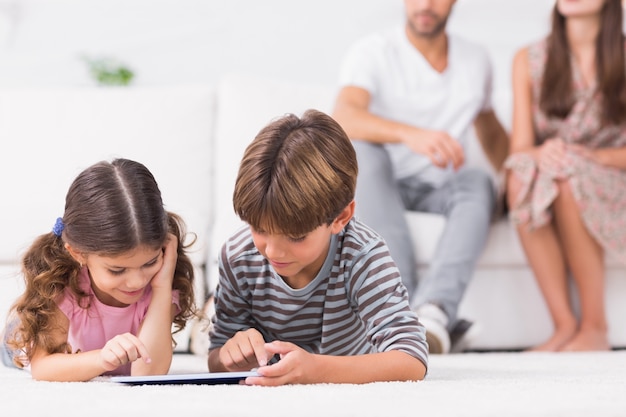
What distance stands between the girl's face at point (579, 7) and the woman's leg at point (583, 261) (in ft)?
1.44

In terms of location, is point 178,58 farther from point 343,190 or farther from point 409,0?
point 343,190

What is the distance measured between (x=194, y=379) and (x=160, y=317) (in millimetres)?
228

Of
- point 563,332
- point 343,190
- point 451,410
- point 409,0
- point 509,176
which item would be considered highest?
point 409,0

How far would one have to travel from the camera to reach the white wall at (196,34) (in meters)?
2.82

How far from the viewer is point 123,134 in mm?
2111

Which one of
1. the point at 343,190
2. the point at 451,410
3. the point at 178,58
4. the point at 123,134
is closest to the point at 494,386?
the point at 451,410

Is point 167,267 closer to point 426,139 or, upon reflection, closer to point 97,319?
point 97,319

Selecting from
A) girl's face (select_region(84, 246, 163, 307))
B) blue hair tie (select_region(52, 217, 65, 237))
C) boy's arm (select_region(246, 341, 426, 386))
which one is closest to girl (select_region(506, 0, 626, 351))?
boy's arm (select_region(246, 341, 426, 386))

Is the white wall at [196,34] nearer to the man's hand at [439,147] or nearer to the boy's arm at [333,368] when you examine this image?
the man's hand at [439,147]

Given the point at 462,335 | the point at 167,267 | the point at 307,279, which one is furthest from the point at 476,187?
the point at 167,267

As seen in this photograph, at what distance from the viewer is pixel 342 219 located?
113cm

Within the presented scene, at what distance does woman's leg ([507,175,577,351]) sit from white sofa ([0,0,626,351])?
0.05m

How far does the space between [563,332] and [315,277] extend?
973 millimetres

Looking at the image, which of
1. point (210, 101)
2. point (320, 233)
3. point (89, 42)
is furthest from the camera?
point (89, 42)
